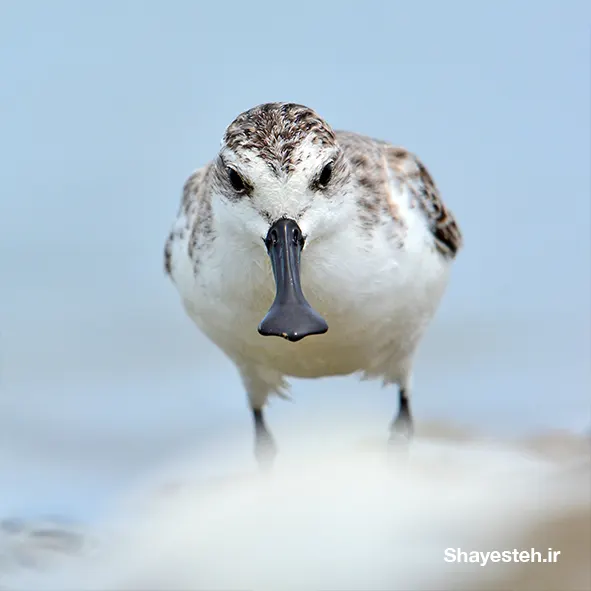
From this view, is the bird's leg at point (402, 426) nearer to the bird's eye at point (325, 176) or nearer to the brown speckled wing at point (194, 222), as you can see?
the brown speckled wing at point (194, 222)

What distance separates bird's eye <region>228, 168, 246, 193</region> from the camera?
6.71 metres

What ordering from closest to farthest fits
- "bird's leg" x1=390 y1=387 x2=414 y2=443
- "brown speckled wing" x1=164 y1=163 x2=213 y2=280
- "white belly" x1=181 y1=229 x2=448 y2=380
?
"white belly" x1=181 y1=229 x2=448 y2=380 → "brown speckled wing" x1=164 y1=163 x2=213 y2=280 → "bird's leg" x1=390 y1=387 x2=414 y2=443

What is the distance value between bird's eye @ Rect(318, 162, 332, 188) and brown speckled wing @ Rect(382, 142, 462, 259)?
1351 millimetres

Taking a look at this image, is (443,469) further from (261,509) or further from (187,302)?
(187,302)

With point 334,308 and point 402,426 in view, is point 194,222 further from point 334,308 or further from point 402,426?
point 402,426

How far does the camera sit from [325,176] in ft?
22.3

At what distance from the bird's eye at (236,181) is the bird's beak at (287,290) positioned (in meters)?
0.31

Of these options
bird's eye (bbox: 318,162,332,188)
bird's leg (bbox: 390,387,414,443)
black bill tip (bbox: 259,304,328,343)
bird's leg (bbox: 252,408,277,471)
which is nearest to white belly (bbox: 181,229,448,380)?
bird's eye (bbox: 318,162,332,188)

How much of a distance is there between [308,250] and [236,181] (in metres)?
0.58

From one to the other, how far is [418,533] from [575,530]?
103 centimetres

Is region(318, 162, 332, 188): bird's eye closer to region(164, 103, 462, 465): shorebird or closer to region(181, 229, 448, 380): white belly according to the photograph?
Answer: region(164, 103, 462, 465): shorebird

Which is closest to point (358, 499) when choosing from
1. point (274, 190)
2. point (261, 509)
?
point (261, 509)

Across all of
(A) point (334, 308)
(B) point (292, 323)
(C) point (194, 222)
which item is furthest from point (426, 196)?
(B) point (292, 323)

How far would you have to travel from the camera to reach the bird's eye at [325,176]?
22.2 feet
